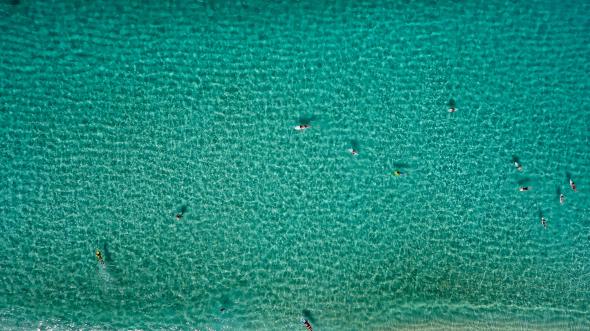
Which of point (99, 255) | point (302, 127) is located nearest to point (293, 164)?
point (302, 127)

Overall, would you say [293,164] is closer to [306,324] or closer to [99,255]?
[306,324]

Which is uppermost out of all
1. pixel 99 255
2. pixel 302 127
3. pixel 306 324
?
pixel 302 127

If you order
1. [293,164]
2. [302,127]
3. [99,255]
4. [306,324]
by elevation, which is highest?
[302,127]

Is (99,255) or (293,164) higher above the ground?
(293,164)

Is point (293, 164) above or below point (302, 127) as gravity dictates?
below

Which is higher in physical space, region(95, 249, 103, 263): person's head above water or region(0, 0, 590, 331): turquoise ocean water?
A: region(0, 0, 590, 331): turquoise ocean water

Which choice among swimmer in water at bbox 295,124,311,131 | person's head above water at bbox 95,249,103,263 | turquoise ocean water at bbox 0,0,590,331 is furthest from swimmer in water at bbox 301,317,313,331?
person's head above water at bbox 95,249,103,263

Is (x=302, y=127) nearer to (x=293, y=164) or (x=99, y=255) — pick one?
(x=293, y=164)

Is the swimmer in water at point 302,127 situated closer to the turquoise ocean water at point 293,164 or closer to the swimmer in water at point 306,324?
the turquoise ocean water at point 293,164

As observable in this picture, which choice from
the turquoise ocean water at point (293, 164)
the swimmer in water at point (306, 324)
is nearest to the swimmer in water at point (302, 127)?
the turquoise ocean water at point (293, 164)

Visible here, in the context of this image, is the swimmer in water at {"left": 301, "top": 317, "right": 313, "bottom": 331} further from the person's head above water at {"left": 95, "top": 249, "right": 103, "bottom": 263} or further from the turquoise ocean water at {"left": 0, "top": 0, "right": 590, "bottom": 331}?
the person's head above water at {"left": 95, "top": 249, "right": 103, "bottom": 263}
